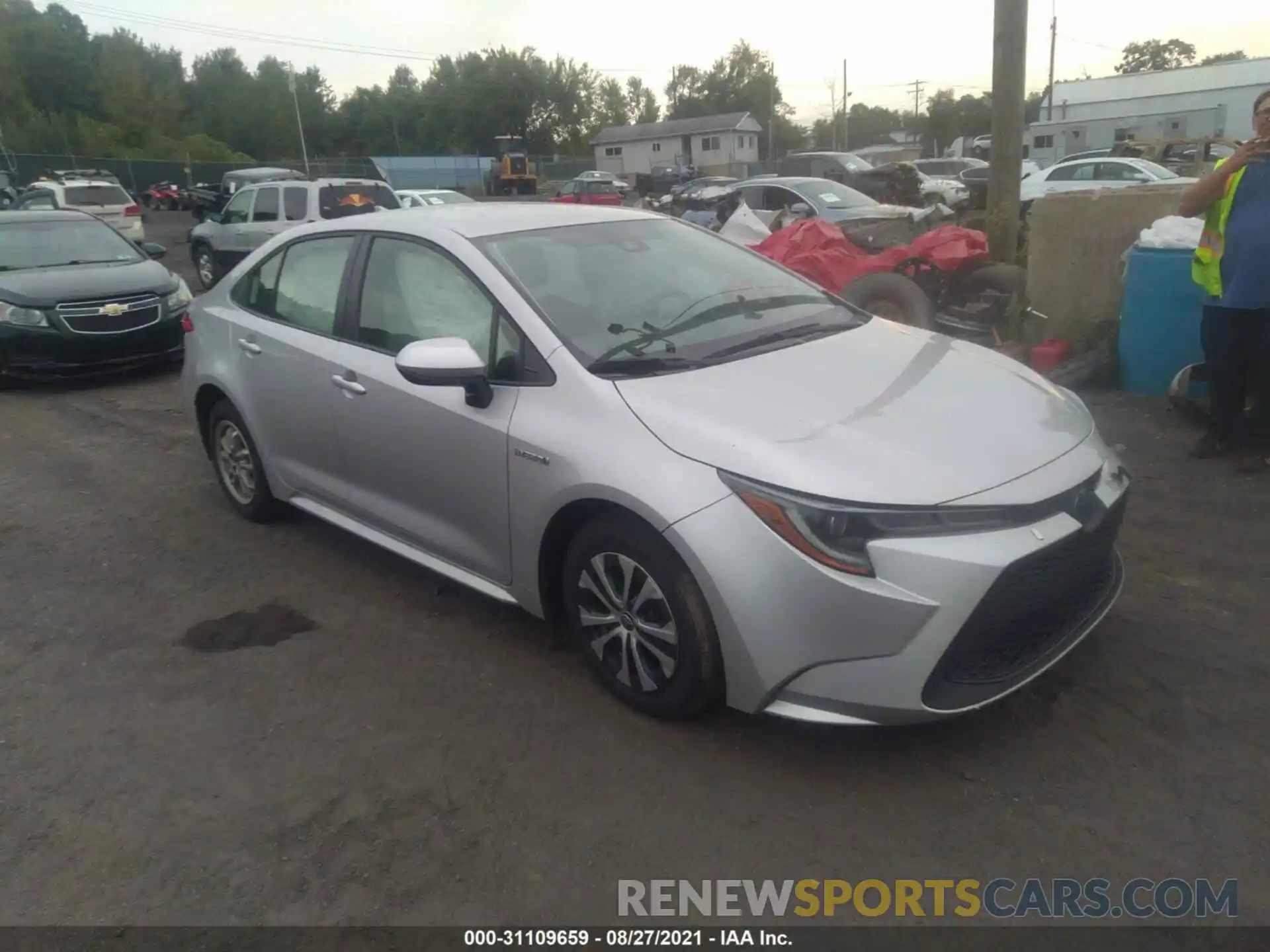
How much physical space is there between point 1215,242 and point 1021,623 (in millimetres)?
3391

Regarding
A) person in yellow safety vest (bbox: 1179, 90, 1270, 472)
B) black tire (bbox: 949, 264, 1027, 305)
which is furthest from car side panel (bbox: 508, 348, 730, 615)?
black tire (bbox: 949, 264, 1027, 305)

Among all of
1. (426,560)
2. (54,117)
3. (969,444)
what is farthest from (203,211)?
(54,117)

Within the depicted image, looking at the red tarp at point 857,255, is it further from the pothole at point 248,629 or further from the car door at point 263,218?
the car door at point 263,218

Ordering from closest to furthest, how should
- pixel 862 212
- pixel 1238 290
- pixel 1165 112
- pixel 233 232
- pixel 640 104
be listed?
pixel 1238 290
pixel 862 212
pixel 233 232
pixel 1165 112
pixel 640 104

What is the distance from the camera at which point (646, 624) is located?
Answer: 321 centimetres

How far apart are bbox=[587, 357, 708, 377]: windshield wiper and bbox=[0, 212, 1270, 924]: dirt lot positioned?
1.15 metres

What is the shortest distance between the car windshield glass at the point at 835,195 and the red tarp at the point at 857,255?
495 cm

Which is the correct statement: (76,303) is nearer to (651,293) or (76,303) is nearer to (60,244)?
(60,244)

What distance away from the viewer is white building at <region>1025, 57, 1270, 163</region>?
3566cm

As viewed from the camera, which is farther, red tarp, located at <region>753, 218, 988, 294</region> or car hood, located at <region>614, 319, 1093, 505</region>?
red tarp, located at <region>753, 218, 988, 294</region>

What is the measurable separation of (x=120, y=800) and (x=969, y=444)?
9.39 feet

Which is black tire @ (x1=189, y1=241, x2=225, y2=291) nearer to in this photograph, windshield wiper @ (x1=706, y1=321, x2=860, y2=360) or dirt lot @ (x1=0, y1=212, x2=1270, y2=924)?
dirt lot @ (x1=0, y1=212, x2=1270, y2=924)

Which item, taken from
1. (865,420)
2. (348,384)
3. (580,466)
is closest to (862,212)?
(348,384)

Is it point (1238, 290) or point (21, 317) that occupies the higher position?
point (1238, 290)
